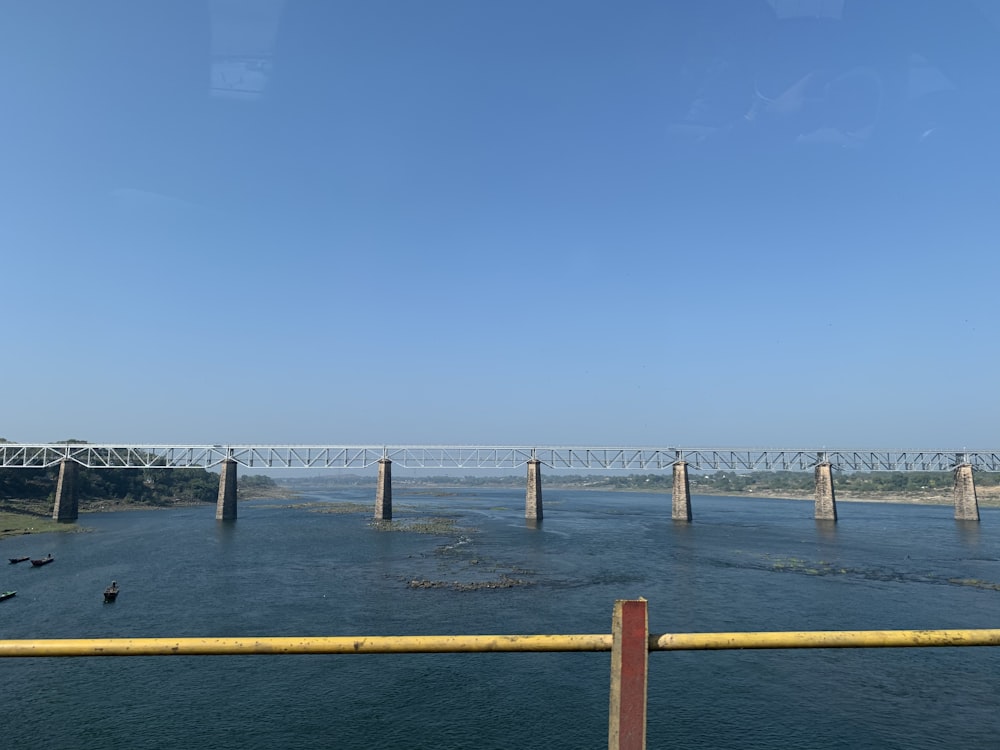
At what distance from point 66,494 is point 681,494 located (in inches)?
3754

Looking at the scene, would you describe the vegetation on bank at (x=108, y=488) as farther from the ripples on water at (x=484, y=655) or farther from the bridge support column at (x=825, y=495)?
the bridge support column at (x=825, y=495)

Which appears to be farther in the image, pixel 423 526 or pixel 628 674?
pixel 423 526

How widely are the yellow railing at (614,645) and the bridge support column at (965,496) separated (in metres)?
125

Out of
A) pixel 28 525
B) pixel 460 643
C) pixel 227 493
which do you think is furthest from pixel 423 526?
pixel 460 643

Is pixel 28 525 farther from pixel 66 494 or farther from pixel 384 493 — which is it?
pixel 384 493

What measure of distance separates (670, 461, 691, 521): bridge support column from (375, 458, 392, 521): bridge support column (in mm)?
47326

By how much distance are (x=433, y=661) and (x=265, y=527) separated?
216 ft

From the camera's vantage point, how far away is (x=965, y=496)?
103 meters

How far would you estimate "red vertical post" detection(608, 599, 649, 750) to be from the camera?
134 inches

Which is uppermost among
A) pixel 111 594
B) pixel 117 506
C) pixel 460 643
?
pixel 460 643

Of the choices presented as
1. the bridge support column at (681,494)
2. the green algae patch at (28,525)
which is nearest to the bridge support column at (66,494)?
the green algae patch at (28,525)

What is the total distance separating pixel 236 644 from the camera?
143 inches

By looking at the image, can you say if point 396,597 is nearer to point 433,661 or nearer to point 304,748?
point 433,661

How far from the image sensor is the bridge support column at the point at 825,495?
101m
